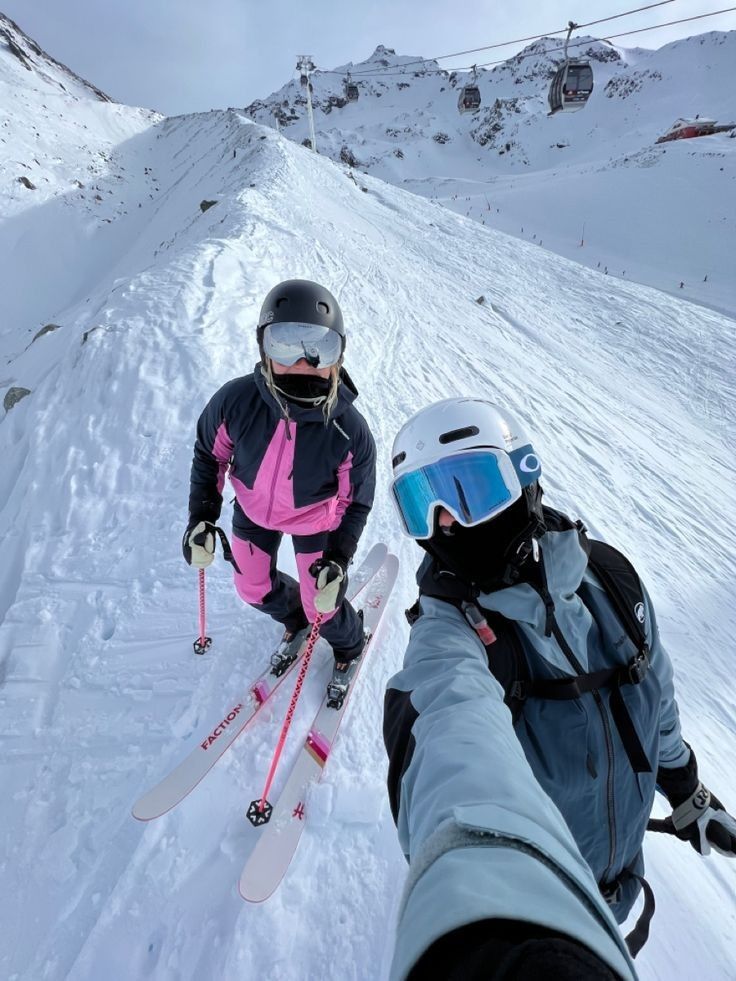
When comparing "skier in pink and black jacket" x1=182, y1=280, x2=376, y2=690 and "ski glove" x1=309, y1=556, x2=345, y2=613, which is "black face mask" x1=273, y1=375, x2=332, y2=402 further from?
"ski glove" x1=309, y1=556, x2=345, y2=613

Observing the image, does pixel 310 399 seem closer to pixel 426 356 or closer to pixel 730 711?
pixel 730 711

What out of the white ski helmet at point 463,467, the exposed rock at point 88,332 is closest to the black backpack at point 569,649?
the white ski helmet at point 463,467

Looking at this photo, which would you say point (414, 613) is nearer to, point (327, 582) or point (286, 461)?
point (327, 582)

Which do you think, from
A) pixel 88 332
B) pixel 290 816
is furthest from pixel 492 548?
pixel 88 332

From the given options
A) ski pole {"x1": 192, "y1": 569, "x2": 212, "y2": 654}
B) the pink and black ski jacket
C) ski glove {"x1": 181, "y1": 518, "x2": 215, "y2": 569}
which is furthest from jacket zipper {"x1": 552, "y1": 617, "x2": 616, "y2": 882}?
ski pole {"x1": 192, "y1": 569, "x2": 212, "y2": 654}

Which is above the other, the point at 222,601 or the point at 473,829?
the point at 473,829

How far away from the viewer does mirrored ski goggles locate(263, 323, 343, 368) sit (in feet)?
8.03

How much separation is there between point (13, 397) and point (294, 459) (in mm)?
6053

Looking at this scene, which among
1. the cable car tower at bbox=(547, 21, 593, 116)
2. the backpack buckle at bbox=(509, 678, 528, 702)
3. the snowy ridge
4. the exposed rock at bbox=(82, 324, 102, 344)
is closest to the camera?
the backpack buckle at bbox=(509, 678, 528, 702)

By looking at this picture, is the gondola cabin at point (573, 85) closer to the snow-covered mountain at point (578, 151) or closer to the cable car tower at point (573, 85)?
the cable car tower at point (573, 85)

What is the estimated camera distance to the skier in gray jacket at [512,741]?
692mm

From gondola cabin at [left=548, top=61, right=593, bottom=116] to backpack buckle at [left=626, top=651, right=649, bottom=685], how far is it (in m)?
24.0

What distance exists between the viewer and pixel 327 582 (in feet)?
8.61

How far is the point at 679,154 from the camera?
29.9 meters
